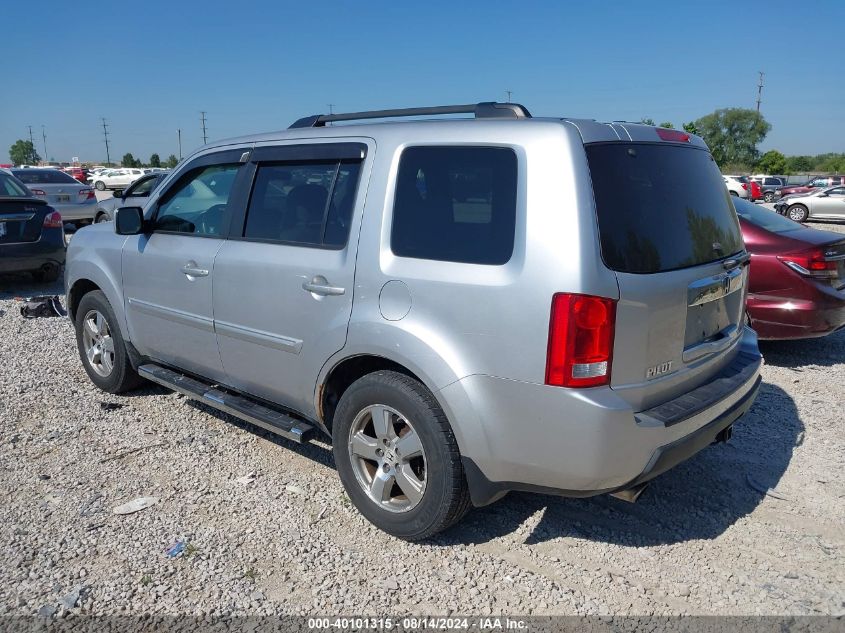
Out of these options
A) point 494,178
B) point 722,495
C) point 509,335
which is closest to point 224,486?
point 509,335

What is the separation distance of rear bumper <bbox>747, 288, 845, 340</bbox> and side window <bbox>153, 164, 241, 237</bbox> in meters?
4.51

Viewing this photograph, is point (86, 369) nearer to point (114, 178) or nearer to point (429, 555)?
point (429, 555)

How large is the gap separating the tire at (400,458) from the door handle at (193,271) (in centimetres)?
130

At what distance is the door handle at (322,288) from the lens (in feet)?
10.8

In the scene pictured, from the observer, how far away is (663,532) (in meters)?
3.43

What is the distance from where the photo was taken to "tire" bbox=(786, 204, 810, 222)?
2564 centimetres

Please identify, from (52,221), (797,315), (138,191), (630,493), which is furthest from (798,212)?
(630,493)

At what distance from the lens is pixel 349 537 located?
3.36 meters

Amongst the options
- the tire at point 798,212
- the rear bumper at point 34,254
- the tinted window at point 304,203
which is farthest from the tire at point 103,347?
the tire at point 798,212

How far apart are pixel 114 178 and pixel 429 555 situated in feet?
170

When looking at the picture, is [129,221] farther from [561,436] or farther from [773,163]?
[773,163]

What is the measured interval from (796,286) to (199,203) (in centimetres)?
488

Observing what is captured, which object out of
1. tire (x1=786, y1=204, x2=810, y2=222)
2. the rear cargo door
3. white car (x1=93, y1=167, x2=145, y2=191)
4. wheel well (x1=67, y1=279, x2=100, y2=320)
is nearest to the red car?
the rear cargo door

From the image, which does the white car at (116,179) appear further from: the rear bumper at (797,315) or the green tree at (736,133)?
the green tree at (736,133)
